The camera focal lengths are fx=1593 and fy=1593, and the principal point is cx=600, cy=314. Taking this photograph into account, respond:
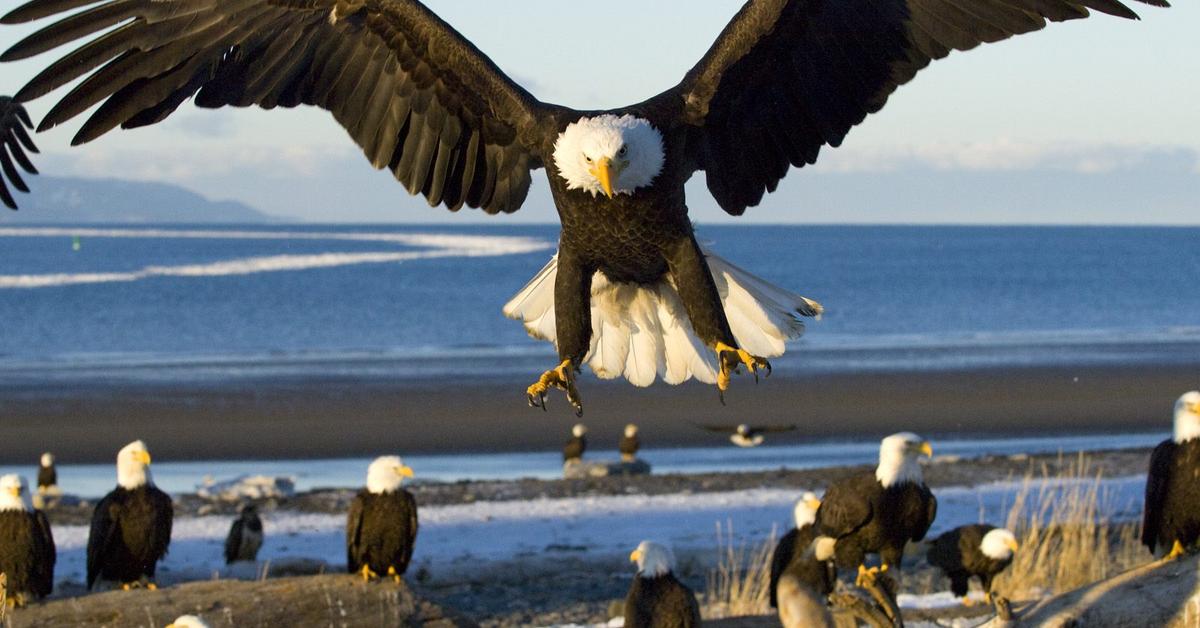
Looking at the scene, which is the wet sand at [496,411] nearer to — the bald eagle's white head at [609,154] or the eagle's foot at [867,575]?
the eagle's foot at [867,575]

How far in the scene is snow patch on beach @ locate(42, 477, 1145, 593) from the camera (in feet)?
28.4

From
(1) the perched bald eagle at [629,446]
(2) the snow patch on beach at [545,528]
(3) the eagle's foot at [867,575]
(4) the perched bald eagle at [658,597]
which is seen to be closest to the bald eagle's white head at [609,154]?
(3) the eagle's foot at [867,575]

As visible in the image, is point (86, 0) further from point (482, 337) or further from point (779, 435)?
point (482, 337)

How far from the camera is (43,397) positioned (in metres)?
17.5

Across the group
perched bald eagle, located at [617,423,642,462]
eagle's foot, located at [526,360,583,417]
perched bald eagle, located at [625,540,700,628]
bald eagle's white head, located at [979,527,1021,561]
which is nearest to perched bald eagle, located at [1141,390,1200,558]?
bald eagle's white head, located at [979,527,1021,561]

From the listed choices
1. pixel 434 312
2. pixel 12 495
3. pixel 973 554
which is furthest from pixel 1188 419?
pixel 434 312

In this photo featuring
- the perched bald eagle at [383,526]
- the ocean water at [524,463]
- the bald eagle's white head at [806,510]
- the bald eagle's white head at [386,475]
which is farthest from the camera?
the ocean water at [524,463]

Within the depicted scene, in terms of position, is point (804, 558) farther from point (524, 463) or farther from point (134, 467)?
point (524, 463)

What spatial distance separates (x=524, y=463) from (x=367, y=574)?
6.28 m

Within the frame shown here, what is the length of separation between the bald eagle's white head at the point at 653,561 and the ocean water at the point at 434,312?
135 centimetres

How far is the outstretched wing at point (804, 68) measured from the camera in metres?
4.31

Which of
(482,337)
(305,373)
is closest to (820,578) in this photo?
(305,373)

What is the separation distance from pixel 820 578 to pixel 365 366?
16321mm

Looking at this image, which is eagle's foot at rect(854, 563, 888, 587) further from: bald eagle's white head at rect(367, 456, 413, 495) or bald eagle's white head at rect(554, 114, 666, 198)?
bald eagle's white head at rect(367, 456, 413, 495)
